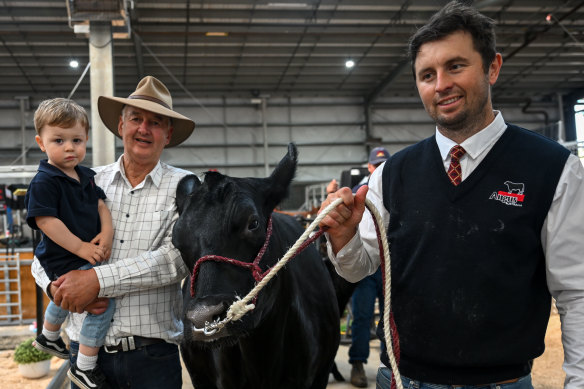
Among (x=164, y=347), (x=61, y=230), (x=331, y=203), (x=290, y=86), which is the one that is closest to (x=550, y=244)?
(x=331, y=203)

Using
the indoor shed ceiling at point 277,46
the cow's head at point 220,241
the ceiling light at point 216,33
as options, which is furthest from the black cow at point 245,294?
the ceiling light at point 216,33

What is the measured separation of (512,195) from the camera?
149 centimetres

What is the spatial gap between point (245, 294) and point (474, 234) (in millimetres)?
812

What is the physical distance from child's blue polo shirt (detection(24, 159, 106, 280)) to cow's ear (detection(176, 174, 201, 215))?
1.17ft

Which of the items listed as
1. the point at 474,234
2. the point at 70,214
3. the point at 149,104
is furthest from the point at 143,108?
the point at 474,234

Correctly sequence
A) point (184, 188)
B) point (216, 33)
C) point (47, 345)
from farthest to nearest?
1. point (216, 33)
2. point (47, 345)
3. point (184, 188)

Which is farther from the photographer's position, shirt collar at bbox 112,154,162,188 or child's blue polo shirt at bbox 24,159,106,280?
shirt collar at bbox 112,154,162,188

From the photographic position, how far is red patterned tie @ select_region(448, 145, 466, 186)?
5.17 feet

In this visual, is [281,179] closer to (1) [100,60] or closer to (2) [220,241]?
(2) [220,241]

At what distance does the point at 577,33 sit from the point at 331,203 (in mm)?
15760

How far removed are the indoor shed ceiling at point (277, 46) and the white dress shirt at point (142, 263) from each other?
9815 mm

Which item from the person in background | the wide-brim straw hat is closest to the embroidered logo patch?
the wide-brim straw hat

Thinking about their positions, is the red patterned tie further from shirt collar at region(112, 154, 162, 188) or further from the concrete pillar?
the concrete pillar

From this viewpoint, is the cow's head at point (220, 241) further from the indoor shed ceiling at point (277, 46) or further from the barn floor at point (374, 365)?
the indoor shed ceiling at point (277, 46)
